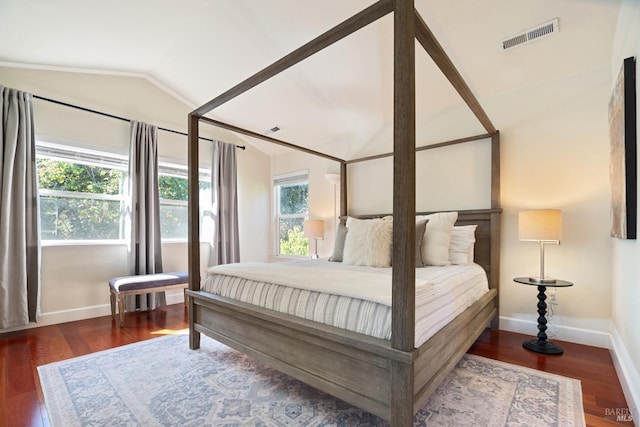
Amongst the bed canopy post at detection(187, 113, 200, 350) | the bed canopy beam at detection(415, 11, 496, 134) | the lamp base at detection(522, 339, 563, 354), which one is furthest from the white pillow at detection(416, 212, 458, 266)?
the bed canopy post at detection(187, 113, 200, 350)

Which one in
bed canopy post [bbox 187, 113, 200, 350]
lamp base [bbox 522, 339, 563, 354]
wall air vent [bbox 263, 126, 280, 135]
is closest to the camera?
lamp base [bbox 522, 339, 563, 354]

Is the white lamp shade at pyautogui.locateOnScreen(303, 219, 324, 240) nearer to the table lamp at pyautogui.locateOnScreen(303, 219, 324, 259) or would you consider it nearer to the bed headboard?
the table lamp at pyautogui.locateOnScreen(303, 219, 324, 259)

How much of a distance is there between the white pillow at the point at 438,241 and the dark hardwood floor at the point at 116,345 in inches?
30.6

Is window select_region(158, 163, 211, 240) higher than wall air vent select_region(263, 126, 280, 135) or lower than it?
lower

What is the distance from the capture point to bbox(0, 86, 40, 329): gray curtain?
2715 mm

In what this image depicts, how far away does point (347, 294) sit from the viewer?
4.95 ft

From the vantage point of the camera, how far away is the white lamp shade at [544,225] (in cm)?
231

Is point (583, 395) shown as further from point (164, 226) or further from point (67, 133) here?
point (67, 133)

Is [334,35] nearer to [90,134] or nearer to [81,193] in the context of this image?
[90,134]

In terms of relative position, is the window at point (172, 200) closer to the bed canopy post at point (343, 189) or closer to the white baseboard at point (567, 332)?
the bed canopy post at point (343, 189)

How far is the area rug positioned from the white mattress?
46 cm

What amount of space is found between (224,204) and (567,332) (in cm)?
428

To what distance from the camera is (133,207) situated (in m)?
3.53

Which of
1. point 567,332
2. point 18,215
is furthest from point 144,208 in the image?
point 567,332
